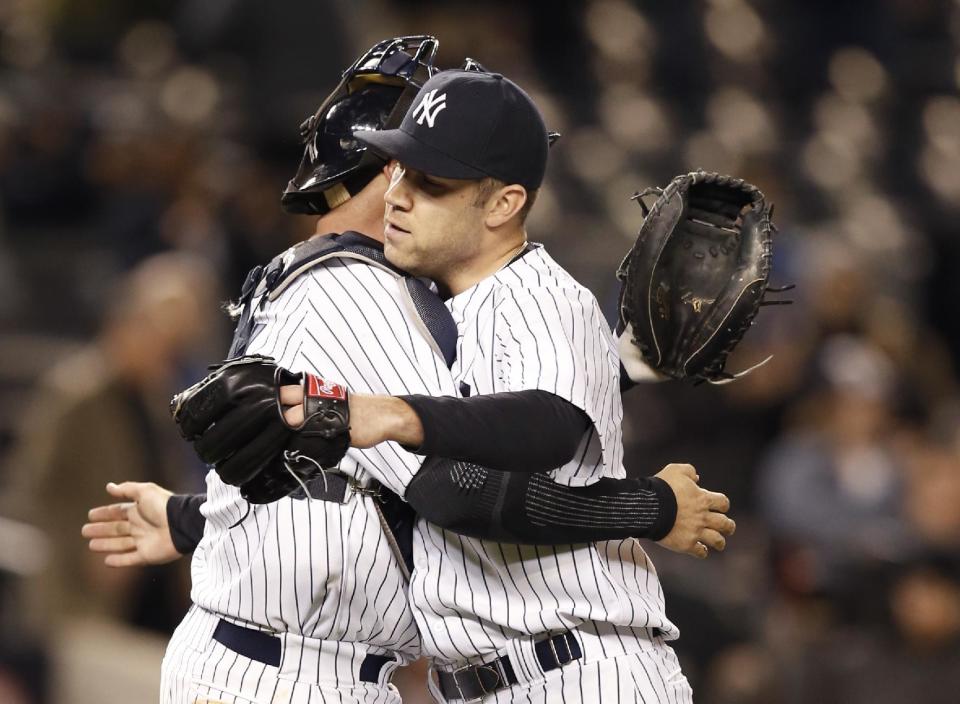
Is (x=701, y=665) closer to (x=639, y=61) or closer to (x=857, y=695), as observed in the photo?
(x=857, y=695)

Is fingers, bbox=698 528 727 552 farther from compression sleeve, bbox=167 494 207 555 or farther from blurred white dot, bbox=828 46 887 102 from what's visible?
blurred white dot, bbox=828 46 887 102

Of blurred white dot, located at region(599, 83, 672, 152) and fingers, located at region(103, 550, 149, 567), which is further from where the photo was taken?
blurred white dot, located at region(599, 83, 672, 152)

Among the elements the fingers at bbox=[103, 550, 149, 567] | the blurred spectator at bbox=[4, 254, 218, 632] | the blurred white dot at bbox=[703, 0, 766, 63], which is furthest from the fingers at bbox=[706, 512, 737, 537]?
the blurred white dot at bbox=[703, 0, 766, 63]

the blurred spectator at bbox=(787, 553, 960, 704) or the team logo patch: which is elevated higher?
the team logo patch

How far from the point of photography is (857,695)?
495cm

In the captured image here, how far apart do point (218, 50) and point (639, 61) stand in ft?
9.29

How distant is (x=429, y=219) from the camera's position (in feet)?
7.54

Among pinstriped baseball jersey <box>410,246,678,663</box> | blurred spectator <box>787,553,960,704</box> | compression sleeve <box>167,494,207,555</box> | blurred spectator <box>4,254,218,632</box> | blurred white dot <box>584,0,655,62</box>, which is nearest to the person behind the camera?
pinstriped baseball jersey <box>410,246,678,663</box>

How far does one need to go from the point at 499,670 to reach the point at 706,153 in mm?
7258

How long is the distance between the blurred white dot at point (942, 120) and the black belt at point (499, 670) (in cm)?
775

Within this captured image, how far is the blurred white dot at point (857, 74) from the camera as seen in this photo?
9.94 m

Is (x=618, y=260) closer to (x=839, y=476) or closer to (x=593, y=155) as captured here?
(x=593, y=155)

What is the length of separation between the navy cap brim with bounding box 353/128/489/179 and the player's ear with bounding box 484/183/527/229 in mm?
53

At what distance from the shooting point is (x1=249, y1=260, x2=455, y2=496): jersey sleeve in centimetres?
227
